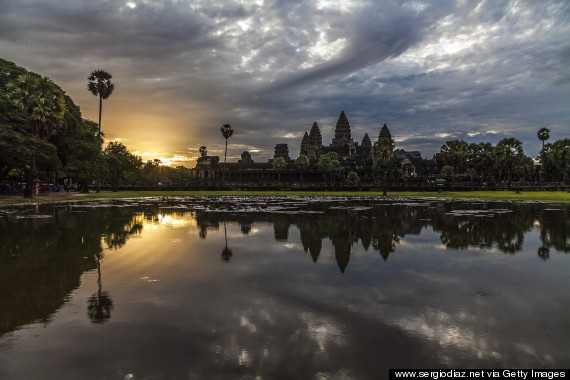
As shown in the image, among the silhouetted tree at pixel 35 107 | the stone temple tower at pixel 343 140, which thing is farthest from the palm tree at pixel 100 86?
the stone temple tower at pixel 343 140

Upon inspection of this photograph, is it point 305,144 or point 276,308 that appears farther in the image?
point 305,144

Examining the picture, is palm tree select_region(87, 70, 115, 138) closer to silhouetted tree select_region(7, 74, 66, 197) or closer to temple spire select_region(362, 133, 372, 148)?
silhouetted tree select_region(7, 74, 66, 197)

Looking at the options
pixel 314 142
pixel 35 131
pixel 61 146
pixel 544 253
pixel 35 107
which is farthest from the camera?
pixel 314 142

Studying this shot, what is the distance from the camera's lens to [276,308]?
6.11m

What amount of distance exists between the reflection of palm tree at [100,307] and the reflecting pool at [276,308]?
0.03 m

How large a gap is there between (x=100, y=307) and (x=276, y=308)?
116 inches

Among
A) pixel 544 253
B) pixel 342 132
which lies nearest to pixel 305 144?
pixel 342 132

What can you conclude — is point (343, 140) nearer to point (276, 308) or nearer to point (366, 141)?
point (366, 141)

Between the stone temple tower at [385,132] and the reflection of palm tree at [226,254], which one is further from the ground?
the stone temple tower at [385,132]

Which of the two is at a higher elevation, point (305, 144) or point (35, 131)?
point (305, 144)

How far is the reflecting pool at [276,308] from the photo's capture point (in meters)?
4.31

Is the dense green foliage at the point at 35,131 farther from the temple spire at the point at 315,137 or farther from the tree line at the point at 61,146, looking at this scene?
the temple spire at the point at 315,137

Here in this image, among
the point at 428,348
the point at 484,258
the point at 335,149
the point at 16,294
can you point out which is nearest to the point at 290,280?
the point at 428,348

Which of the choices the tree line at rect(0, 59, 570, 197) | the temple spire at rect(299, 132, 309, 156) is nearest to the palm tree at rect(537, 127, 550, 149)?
the tree line at rect(0, 59, 570, 197)
